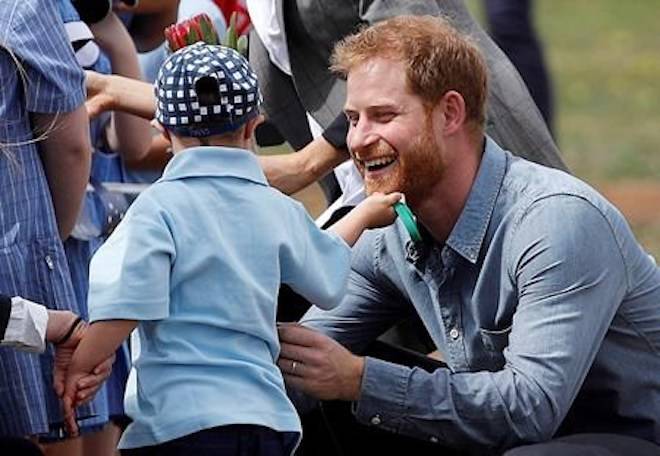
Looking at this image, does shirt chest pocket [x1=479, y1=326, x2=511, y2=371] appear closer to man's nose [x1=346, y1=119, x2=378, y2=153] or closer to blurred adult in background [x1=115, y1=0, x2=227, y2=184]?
man's nose [x1=346, y1=119, x2=378, y2=153]

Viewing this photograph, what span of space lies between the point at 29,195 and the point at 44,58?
334 mm

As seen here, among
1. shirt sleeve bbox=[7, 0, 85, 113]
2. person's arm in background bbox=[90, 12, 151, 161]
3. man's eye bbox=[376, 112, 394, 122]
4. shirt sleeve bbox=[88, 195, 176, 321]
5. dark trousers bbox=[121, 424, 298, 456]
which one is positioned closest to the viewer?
shirt sleeve bbox=[88, 195, 176, 321]

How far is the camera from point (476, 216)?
171 inches

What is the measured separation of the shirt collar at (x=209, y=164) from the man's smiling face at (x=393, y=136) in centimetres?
40

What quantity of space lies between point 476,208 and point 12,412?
3.71 feet

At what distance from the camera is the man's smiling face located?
4.32 metres

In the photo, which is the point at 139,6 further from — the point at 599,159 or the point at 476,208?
the point at 599,159

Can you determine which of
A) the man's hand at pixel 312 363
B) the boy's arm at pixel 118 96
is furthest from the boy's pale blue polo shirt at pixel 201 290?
the boy's arm at pixel 118 96

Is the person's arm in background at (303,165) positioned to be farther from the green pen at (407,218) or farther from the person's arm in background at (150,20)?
the person's arm in background at (150,20)


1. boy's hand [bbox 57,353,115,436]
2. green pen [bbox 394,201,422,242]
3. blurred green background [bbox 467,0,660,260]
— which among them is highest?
green pen [bbox 394,201,422,242]

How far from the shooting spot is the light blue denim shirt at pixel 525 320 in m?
4.18

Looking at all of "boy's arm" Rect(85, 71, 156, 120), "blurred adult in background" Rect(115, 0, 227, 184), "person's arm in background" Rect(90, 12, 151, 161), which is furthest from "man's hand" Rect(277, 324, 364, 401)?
"blurred adult in background" Rect(115, 0, 227, 184)

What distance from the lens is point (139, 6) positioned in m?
6.12

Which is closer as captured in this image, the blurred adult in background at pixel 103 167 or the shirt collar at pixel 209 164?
the shirt collar at pixel 209 164
